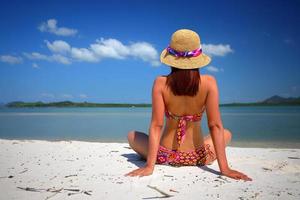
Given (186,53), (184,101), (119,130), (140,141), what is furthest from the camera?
(119,130)

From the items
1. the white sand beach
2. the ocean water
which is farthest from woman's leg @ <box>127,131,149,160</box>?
the ocean water

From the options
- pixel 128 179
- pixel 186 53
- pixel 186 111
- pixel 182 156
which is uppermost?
pixel 186 53

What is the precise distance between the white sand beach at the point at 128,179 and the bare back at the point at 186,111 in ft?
1.06

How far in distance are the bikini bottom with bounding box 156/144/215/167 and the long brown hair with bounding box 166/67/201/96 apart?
0.84 m

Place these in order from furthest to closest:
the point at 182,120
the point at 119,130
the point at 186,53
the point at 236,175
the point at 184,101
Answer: the point at 119,130 < the point at 182,120 < the point at 184,101 < the point at 186,53 < the point at 236,175

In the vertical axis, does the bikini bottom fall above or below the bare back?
below

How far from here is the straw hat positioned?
3.44 metres

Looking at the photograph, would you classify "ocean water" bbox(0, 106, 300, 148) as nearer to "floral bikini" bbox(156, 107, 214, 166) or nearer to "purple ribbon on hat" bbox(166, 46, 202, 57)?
"floral bikini" bbox(156, 107, 214, 166)

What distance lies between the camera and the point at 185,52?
3.50 m

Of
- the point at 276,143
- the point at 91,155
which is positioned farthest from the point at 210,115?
the point at 276,143

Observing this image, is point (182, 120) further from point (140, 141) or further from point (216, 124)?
point (140, 141)

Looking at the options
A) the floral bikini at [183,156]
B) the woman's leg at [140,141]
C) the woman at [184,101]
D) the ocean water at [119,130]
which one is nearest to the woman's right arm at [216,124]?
the woman at [184,101]

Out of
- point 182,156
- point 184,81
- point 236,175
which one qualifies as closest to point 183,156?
point 182,156

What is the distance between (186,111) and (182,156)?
2.09 ft
